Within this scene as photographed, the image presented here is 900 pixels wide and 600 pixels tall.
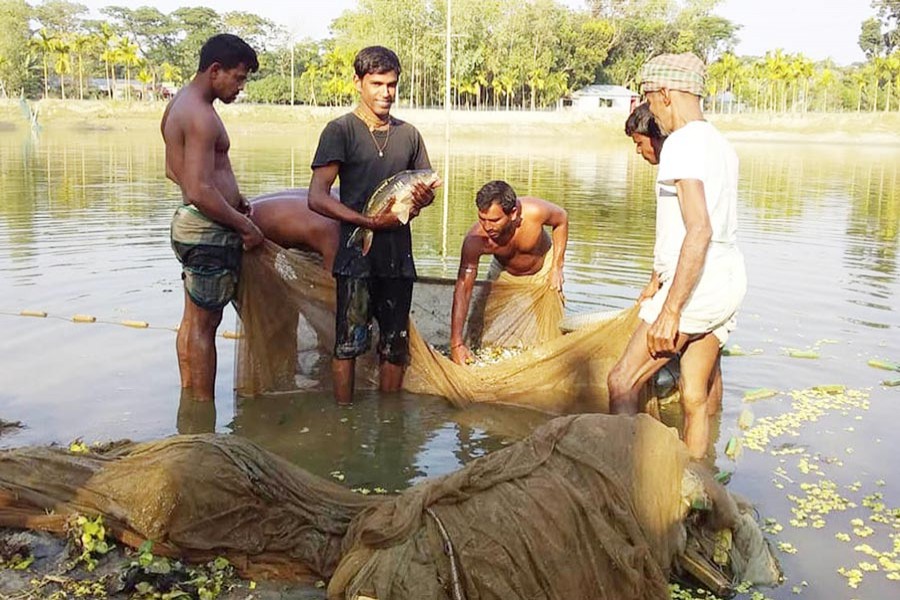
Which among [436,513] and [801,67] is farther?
[801,67]

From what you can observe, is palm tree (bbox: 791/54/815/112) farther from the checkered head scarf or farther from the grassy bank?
the checkered head scarf

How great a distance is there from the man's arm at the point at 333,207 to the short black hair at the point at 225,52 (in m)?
0.72

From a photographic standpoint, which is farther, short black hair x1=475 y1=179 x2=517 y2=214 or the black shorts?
short black hair x1=475 y1=179 x2=517 y2=214

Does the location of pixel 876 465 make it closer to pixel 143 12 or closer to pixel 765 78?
pixel 765 78

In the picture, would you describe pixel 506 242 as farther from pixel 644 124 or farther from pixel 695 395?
pixel 695 395

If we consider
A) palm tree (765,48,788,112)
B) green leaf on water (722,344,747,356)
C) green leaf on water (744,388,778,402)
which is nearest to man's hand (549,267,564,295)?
green leaf on water (744,388,778,402)

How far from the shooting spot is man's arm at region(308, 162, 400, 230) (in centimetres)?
457

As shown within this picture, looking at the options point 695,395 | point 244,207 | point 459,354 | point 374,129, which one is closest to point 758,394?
point 695,395

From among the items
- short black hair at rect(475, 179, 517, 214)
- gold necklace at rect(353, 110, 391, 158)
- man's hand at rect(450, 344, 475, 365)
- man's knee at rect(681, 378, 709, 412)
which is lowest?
man's hand at rect(450, 344, 475, 365)

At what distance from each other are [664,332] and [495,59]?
2400 inches

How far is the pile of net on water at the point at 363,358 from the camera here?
16.0ft

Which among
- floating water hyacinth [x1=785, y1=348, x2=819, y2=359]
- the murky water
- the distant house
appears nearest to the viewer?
the murky water

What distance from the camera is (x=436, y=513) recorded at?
2.73 metres

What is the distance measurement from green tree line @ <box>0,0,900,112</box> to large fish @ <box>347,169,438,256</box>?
52.7m
